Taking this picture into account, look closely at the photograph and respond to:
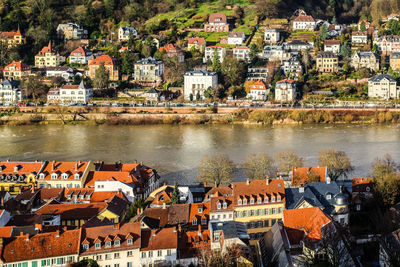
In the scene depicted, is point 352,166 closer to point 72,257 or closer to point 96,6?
point 72,257

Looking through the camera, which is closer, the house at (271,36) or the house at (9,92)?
the house at (9,92)

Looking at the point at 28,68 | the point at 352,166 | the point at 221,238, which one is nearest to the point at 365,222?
the point at 221,238

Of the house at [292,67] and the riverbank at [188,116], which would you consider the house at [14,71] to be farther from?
the house at [292,67]

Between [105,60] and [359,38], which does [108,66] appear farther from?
[359,38]

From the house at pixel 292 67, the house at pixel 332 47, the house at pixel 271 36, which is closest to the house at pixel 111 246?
the house at pixel 292 67

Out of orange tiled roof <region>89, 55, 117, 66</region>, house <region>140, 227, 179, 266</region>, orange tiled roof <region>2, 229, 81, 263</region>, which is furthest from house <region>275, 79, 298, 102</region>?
orange tiled roof <region>2, 229, 81, 263</region>

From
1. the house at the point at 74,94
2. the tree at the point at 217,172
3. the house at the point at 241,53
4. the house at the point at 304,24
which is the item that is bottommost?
the tree at the point at 217,172

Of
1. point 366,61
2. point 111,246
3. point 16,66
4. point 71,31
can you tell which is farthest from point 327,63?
point 111,246
